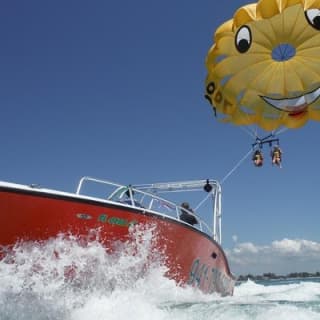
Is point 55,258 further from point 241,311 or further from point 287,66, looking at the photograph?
point 287,66

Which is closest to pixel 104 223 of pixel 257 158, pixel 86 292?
pixel 86 292

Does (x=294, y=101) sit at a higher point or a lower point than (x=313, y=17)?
lower

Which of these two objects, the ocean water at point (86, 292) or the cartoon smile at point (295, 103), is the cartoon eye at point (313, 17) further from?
the ocean water at point (86, 292)

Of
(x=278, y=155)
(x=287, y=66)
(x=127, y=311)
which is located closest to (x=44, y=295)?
(x=127, y=311)

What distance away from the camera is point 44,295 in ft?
20.9

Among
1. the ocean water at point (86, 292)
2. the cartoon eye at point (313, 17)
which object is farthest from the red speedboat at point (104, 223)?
the cartoon eye at point (313, 17)

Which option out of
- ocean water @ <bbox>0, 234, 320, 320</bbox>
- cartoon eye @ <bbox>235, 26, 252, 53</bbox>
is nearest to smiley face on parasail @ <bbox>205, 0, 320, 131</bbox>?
cartoon eye @ <bbox>235, 26, 252, 53</bbox>

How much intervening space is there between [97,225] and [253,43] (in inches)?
227

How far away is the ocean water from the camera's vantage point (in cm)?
620

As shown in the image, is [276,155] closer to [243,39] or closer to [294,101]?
[294,101]

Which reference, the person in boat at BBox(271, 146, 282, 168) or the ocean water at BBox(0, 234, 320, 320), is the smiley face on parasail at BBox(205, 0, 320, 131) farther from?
the ocean water at BBox(0, 234, 320, 320)

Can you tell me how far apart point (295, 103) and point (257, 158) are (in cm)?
147

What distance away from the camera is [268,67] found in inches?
424

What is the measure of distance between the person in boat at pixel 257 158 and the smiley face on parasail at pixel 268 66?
62 cm
